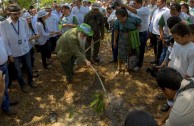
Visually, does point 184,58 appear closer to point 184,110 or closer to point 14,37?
point 184,110

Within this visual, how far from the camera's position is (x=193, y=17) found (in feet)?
20.4

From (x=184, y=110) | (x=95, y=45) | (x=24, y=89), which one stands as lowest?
(x=24, y=89)

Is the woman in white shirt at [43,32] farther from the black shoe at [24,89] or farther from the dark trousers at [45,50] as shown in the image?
the black shoe at [24,89]

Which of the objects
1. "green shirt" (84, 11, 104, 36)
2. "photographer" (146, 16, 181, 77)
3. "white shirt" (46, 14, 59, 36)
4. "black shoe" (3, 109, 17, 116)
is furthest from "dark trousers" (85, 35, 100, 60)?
"black shoe" (3, 109, 17, 116)

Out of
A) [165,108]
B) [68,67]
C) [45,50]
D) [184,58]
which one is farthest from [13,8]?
[165,108]

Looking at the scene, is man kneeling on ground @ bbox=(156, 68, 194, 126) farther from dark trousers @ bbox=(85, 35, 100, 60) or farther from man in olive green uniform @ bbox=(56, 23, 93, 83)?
dark trousers @ bbox=(85, 35, 100, 60)

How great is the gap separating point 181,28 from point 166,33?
2131 mm

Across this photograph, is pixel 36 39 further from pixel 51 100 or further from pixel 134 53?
pixel 134 53

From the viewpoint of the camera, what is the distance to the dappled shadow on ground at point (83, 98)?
458 centimetres

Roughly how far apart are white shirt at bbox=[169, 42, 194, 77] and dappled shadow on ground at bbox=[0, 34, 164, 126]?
3.89 ft

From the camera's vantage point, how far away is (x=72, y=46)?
530cm

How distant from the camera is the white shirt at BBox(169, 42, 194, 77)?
3.70 metres

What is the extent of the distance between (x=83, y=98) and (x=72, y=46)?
1.19 meters

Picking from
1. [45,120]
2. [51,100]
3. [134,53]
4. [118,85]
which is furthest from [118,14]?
[45,120]
